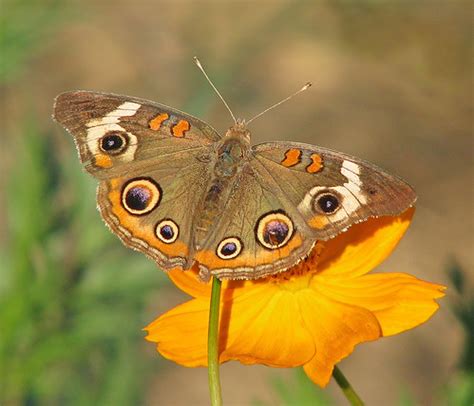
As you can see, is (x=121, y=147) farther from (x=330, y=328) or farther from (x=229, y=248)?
(x=330, y=328)

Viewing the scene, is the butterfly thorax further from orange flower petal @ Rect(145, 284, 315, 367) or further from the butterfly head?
orange flower petal @ Rect(145, 284, 315, 367)

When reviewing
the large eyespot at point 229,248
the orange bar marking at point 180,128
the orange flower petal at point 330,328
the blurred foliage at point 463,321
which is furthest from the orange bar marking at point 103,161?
the blurred foliage at point 463,321

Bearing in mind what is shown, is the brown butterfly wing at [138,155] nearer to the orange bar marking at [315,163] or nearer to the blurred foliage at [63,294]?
the orange bar marking at [315,163]

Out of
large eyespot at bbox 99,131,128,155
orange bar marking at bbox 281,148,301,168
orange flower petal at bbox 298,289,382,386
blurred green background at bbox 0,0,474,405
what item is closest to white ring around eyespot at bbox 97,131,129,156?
large eyespot at bbox 99,131,128,155

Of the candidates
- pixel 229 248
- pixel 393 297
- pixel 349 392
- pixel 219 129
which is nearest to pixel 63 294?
pixel 229 248

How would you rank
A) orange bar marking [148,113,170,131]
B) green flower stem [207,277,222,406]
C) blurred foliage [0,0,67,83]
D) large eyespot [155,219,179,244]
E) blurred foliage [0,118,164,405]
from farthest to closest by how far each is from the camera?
1. blurred foliage [0,0,67,83]
2. blurred foliage [0,118,164,405]
3. orange bar marking [148,113,170,131]
4. large eyespot [155,219,179,244]
5. green flower stem [207,277,222,406]
